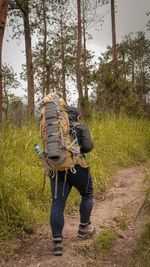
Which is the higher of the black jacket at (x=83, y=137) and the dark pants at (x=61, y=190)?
the black jacket at (x=83, y=137)

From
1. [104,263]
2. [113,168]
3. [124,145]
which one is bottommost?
[104,263]

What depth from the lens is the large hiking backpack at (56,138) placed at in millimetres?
2672

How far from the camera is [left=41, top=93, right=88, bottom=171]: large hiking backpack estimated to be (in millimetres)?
2672

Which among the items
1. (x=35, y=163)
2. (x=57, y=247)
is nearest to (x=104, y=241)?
(x=57, y=247)

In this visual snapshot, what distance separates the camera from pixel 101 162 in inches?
249

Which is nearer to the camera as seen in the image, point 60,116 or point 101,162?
point 60,116

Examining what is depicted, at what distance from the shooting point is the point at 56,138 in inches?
105

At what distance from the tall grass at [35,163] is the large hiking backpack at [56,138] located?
0.91 metres

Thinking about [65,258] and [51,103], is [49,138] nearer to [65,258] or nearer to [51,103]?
[51,103]

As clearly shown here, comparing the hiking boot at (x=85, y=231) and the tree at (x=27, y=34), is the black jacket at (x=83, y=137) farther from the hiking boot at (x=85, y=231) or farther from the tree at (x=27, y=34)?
the tree at (x=27, y=34)

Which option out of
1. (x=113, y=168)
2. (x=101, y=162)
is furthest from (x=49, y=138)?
(x=113, y=168)

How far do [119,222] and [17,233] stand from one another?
1.57 meters

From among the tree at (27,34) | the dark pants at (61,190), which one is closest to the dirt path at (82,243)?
the dark pants at (61,190)

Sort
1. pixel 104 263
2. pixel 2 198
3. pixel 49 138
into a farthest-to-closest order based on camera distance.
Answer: pixel 2 198 → pixel 104 263 → pixel 49 138
